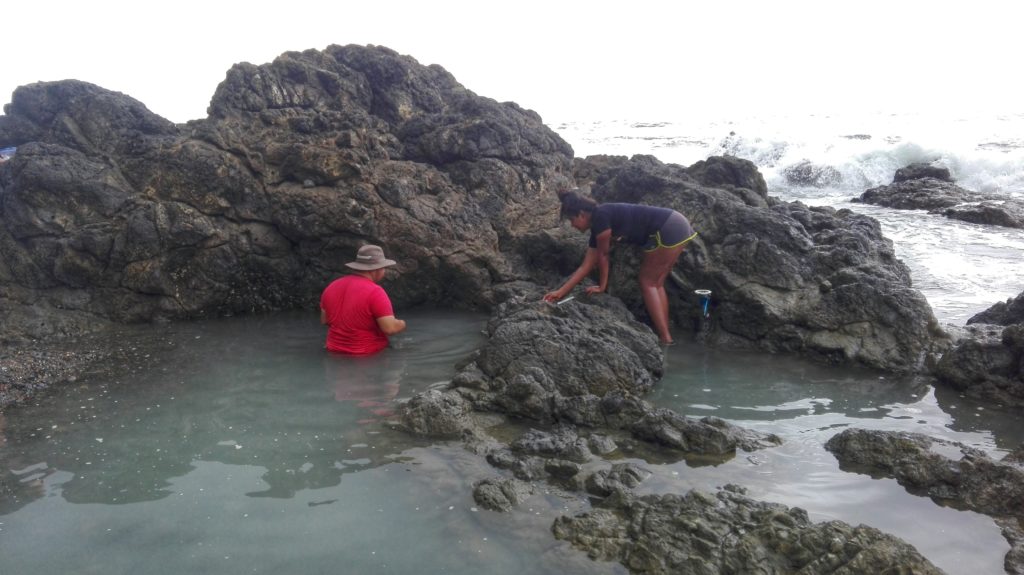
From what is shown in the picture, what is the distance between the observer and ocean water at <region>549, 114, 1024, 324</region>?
934cm

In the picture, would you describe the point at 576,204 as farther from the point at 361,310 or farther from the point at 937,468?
the point at 937,468

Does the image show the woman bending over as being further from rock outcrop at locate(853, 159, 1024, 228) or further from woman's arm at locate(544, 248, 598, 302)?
rock outcrop at locate(853, 159, 1024, 228)

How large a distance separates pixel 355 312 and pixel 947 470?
460 centimetres

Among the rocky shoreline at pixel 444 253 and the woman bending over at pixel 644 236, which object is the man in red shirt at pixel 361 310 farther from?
the woman bending over at pixel 644 236

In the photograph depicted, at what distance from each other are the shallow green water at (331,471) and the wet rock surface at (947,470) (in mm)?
105

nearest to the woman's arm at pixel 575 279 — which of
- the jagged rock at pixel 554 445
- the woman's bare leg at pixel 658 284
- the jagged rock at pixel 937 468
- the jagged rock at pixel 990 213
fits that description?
the woman's bare leg at pixel 658 284

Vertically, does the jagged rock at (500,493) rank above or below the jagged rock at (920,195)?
below

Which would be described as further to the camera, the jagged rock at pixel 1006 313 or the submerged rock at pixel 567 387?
the jagged rock at pixel 1006 313

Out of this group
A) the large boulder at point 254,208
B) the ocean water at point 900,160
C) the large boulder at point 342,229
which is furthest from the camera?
the ocean water at point 900,160

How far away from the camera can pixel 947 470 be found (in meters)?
3.85

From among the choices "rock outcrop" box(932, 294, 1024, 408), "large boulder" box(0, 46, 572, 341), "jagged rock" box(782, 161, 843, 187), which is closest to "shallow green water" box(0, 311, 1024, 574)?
"rock outcrop" box(932, 294, 1024, 408)

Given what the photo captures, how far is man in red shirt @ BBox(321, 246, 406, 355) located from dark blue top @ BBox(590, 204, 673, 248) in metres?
2.13

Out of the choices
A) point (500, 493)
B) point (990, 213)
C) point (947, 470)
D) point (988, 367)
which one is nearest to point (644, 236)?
point (988, 367)

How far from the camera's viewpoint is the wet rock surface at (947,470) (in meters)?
3.60
